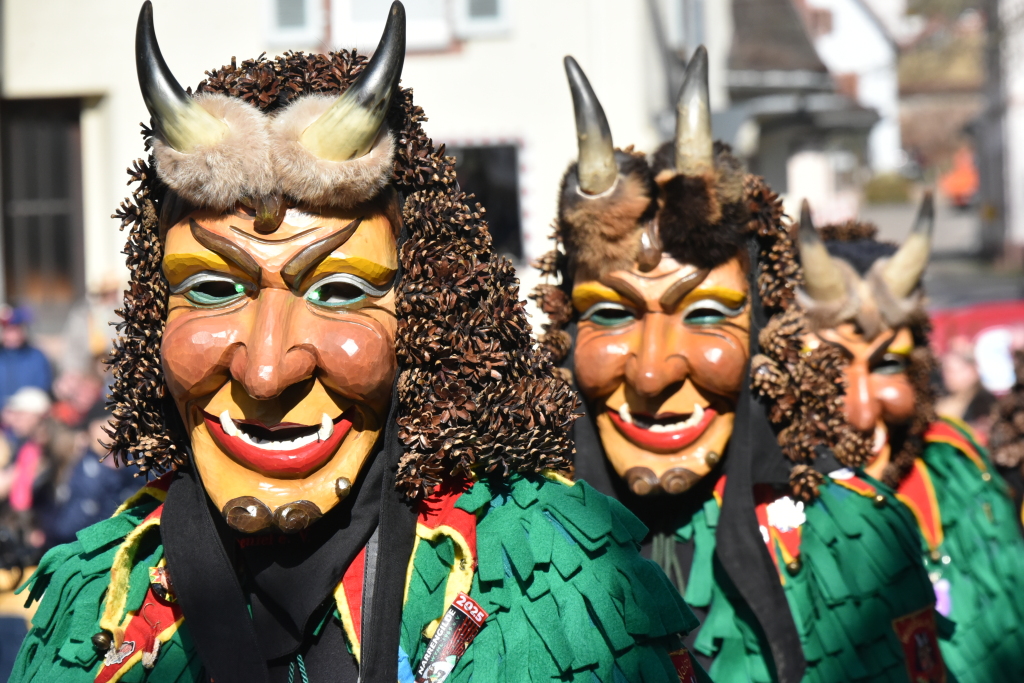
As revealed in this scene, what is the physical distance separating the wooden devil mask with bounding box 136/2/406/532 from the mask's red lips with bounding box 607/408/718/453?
3.57 ft

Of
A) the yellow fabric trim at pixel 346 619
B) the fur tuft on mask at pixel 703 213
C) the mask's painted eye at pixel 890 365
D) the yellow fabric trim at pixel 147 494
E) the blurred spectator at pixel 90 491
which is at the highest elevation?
the fur tuft on mask at pixel 703 213

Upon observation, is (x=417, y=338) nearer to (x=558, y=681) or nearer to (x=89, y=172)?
(x=558, y=681)

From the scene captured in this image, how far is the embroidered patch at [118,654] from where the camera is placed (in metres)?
2.61

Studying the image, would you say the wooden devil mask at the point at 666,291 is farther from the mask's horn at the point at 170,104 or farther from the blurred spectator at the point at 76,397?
the blurred spectator at the point at 76,397

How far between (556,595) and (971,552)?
107 inches

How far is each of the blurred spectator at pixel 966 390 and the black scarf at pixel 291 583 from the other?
5.01m

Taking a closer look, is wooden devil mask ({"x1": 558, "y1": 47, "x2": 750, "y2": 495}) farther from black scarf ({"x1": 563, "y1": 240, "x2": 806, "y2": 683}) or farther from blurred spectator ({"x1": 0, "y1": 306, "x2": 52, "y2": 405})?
blurred spectator ({"x1": 0, "y1": 306, "x2": 52, "y2": 405})

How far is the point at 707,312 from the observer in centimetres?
346

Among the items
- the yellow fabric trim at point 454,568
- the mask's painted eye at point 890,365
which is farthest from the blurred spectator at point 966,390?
the yellow fabric trim at point 454,568

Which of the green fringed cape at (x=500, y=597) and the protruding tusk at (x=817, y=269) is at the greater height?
the protruding tusk at (x=817, y=269)

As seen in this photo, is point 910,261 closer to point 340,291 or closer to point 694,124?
point 694,124

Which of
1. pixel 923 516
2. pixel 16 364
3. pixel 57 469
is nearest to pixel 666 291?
pixel 923 516

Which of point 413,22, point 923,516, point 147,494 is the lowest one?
point 923,516

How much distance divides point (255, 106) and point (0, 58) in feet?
33.1
